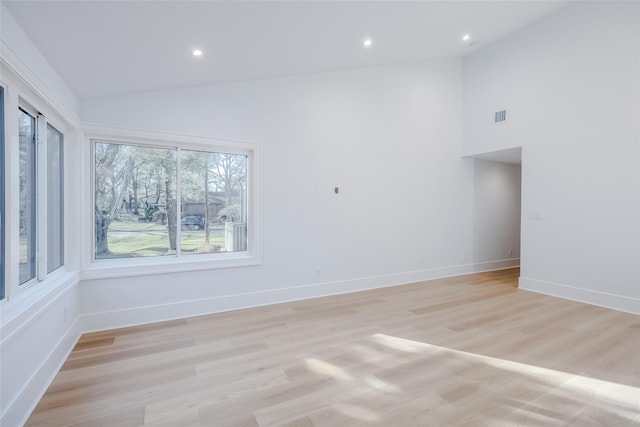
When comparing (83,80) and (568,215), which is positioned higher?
(83,80)

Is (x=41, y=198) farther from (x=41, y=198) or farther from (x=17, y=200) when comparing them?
(x=17, y=200)

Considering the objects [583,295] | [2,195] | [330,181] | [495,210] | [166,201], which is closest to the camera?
[2,195]

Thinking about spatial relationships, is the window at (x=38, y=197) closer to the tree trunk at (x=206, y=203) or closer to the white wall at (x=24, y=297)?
the white wall at (x=24, y=297)

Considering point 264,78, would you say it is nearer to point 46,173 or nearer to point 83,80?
point 83,80

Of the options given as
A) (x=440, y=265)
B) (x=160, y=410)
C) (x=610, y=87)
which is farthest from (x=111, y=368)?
(x=610, y=87)

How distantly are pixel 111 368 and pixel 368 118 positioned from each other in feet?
14.6

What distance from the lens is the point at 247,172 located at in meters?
4.02

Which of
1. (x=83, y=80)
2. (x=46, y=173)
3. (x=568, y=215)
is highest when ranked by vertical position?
(x=83, y=80)

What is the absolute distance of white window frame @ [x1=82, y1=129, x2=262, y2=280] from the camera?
10.4ft

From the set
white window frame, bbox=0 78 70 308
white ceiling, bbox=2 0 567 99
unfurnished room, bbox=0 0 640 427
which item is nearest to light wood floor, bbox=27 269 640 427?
unfurnished room, bbox=0 0 640 427

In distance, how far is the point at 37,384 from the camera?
2.02 m

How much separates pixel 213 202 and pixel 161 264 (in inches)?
38.2

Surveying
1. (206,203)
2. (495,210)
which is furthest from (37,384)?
(495,210)

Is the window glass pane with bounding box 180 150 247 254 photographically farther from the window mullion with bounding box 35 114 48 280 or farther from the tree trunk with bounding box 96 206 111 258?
the window mullion with bounding box 35 114 48 280
